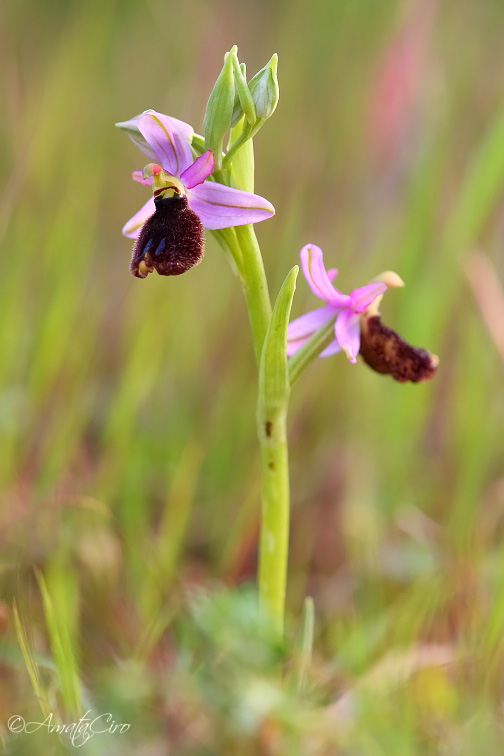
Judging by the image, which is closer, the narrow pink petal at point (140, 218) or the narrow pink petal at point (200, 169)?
the narrow pink petal at point (200, 169)

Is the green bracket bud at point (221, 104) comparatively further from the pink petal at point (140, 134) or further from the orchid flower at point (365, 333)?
the orchid flower at point (365, 333)

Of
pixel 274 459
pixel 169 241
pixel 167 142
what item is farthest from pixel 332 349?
pixel 167 142

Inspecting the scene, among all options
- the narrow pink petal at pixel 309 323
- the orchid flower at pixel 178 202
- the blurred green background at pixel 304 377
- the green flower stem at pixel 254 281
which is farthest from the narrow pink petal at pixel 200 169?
the blurred green background at pixel 304 377

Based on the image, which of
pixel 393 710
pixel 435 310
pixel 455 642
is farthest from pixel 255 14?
pixel 393 710

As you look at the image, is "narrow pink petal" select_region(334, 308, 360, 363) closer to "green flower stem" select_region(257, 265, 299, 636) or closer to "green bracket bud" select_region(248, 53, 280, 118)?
"green flower stem" select_region(257, 265, 299, 636)

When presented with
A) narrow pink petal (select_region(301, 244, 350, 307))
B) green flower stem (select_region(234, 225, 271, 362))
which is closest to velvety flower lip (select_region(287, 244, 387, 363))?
narrow pink petal (select_region(301, 244, 350, 307))

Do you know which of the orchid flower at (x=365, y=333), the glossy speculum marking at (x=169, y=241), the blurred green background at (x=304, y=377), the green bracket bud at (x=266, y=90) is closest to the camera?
the green bracket bud at (x=266, y=90)
